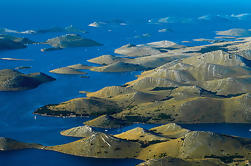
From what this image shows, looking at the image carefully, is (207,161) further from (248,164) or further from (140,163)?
(140,163)

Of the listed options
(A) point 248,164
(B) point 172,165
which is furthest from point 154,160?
(A) point 248,164

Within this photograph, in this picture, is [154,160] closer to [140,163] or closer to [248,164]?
[140,163]

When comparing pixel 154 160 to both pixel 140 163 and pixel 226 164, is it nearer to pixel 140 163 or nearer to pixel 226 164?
pixel 140 163

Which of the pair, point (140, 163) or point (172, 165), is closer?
point (172, 165)

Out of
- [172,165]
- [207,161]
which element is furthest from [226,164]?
[172,165]

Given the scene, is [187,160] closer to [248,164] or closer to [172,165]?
[172,165]

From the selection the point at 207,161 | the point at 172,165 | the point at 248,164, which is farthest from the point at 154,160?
the point at 248,164

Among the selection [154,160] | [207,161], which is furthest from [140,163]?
[207,161]
